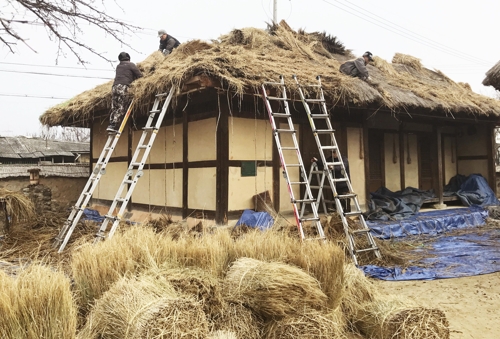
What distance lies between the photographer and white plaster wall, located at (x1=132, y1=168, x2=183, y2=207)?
22.3 feet

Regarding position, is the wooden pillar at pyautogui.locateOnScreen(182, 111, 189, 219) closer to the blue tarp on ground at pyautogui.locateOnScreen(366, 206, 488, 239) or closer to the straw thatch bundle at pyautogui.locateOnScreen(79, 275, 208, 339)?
the blue tarp on ground at pyautogui.locateOnScreen(366, 206, 488, 239)

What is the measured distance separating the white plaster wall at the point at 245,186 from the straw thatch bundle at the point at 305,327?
351 cm

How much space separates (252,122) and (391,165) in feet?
14.1

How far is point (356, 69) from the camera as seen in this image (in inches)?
281

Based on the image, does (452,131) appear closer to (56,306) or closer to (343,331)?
(343,331)

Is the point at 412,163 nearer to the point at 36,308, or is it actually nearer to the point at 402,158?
the point at 402,158

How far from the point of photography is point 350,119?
7.52 metres

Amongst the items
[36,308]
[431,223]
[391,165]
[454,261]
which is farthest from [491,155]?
[36,308]

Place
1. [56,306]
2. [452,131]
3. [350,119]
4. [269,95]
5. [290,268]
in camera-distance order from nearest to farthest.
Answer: [56,306] < [290,268] < [269,95] < [350,119] < [452,131]

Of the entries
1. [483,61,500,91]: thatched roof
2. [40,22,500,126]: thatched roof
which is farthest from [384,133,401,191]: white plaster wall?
[483,61,500,91]: thatched roof

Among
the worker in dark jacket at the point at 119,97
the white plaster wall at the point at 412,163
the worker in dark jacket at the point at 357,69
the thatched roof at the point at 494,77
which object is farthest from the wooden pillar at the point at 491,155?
the worker in dark jacket at the point at 119,97

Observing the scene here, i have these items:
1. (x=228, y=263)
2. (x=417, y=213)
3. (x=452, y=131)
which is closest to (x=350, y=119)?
(x=417, y=213)

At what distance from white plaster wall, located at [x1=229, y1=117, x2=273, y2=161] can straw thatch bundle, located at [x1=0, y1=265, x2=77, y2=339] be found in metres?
3.97

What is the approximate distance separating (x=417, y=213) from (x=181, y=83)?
5476 mm
